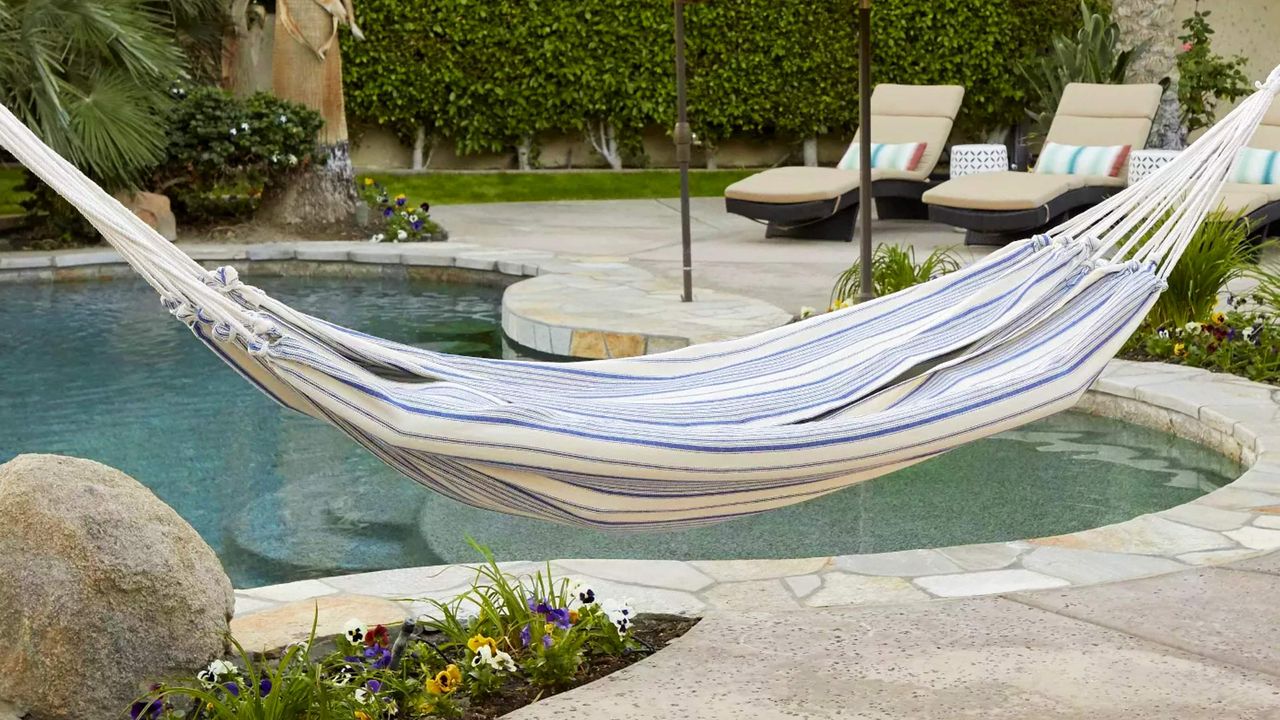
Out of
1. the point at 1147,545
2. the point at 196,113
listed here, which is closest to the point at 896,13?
the point at 196,113

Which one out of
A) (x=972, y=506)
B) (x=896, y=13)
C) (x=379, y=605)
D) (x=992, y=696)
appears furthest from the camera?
(x=896, y=13)

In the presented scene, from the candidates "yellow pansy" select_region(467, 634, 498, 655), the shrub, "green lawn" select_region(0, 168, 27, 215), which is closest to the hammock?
"yellow pansy" select_region(467, 634, 498, 655)

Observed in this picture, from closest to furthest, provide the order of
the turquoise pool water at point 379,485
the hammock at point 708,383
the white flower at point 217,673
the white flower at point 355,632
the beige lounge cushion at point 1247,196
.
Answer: the hammock at point 708,383 → the white flower at point 217,673 → the white flower at point 355,632 → the turquoise pool water at point 379,485 → the beige lounge cushion at point 1247,196

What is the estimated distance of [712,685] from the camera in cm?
260

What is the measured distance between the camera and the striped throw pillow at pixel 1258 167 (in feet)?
24.7

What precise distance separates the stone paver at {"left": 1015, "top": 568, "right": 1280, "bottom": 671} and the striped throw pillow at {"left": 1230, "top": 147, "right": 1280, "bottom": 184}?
16.3ft

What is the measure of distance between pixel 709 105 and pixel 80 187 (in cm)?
987

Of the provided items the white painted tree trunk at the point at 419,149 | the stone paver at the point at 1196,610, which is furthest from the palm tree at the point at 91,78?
the stone paver at the point at 1196,610

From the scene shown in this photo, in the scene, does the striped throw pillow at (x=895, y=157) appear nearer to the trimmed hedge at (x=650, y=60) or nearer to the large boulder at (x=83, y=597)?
the trimmed hedge at (x=650, y=60)

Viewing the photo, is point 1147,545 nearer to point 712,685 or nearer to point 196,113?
point 712,685

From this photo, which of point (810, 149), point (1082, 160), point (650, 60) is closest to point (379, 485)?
point (1082, 160)

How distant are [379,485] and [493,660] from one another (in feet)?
6.83

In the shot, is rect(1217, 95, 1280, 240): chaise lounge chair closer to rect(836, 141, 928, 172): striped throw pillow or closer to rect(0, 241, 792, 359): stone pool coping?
rect(836, 141, 928, 172): striped throw pillow

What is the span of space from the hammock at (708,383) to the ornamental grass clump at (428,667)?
10.2 inches
